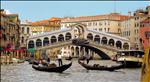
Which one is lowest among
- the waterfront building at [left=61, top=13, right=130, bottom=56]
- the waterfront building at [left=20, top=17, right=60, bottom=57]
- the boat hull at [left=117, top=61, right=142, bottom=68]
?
the waterfront building at [left=20, top=17, right=60, bottom=57]

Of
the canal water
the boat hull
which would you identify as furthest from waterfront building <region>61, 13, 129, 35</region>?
the canal water

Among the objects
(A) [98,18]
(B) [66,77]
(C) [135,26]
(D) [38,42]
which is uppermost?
(B) [66,77]

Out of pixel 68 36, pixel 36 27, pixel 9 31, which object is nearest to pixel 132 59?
pixel 9 31

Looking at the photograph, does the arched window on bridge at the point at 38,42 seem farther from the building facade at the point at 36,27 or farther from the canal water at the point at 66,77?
the canal water at the point at 66,77

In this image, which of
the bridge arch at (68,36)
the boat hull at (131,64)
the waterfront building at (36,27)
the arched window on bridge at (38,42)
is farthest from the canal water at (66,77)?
the waterfront building at (36,27)

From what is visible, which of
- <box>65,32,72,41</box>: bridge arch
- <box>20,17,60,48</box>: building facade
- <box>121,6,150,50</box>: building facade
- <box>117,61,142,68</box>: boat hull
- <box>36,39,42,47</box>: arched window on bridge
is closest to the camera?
<box>117,61,142,68</box>: boat hull

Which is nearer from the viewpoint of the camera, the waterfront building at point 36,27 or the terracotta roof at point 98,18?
the terracotta roof at point 98,18

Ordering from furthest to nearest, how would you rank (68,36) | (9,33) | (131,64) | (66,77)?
(68,36) → (9,33) → (131,64) → (66,77)

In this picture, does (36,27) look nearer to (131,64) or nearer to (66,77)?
(131,64)

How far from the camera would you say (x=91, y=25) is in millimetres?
64500

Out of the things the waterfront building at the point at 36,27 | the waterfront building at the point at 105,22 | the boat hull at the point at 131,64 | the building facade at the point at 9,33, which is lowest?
the waterfront building at the point at 36,27

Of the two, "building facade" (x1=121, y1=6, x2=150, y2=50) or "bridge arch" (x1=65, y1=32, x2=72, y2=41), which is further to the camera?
"building facade" (x1=121, y1=6, x2=150, y2=50)

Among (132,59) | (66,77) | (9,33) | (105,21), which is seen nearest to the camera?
(66,77)

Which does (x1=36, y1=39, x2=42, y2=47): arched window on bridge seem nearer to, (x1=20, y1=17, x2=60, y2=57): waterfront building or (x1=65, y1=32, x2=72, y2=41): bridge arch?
(x1=65, y1=32, x2=72, y2=41): bridge arch
